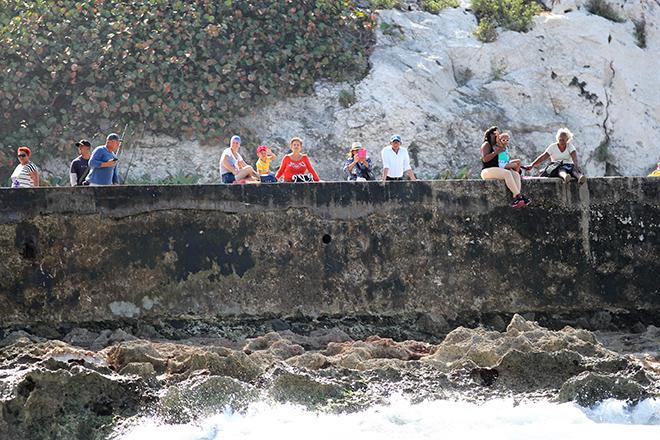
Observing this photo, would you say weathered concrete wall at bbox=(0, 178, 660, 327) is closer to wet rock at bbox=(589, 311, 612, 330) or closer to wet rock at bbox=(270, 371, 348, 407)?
wet rock at bbox=(589, 311, 612, 330)

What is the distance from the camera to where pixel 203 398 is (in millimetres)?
6477

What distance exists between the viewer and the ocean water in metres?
6.34

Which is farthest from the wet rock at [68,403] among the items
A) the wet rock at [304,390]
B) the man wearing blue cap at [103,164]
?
the man wearing blue cap at [103,164]

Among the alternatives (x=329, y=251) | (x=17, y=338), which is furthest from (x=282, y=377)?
(x=17, y=338)

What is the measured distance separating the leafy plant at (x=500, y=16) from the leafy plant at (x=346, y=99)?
7.87 feet

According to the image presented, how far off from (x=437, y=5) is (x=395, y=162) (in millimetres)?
6817

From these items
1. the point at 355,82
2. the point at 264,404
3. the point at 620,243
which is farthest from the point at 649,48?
the point at 264,404

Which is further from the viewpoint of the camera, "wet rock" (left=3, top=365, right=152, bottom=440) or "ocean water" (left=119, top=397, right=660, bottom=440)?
"ocean water" (left=119, top=397, right=660, bottom=440)

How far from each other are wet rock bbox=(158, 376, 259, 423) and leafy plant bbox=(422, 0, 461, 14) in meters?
11.9

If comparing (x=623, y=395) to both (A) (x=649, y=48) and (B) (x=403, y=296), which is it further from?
(A) (x=649, y=48)

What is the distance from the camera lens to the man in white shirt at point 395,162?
1142cm

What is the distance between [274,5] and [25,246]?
8.34 m

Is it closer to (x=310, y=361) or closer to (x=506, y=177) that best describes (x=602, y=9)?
(x=506, y=177)

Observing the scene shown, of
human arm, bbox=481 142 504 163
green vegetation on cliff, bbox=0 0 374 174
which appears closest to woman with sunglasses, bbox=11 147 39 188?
human arm, bbox=481 142 504 163
